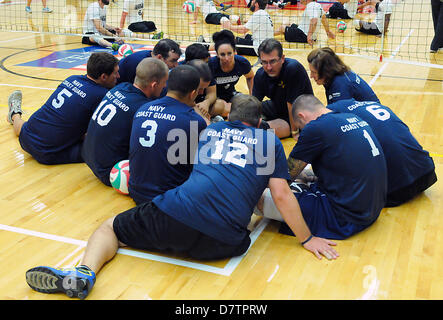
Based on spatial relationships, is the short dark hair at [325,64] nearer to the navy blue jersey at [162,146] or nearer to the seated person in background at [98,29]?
the navy blue jersey at [162,146]

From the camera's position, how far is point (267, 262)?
3.87 meters

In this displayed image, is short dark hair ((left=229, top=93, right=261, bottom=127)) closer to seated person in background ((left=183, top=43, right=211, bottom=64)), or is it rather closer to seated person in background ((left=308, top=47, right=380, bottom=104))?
seated person in background ((left=308, top=47, right=380, bottom=104))

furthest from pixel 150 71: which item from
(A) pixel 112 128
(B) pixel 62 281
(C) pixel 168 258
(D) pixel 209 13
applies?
(D) pixel 209 13

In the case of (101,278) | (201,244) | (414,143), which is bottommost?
(101,278)

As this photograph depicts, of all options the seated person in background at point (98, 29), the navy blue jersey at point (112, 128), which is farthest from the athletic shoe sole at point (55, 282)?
→ the seated person in background at point (98, 29)

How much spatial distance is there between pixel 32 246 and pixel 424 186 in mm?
3619

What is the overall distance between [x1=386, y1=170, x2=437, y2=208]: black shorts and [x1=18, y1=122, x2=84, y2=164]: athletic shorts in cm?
351

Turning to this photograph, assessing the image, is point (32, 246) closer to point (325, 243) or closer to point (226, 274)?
point (226, 274)

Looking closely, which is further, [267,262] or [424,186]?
[424,186]

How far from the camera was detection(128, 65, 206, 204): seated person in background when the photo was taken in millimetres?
4188

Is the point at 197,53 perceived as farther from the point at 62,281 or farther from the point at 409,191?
the point at 62,281

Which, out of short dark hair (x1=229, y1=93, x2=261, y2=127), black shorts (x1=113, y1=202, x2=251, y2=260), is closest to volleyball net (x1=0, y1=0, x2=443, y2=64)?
short dark hair (x1=229, y1=93, x2=261, y2=127)

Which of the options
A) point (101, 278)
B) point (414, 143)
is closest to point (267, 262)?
point (101, 278)
